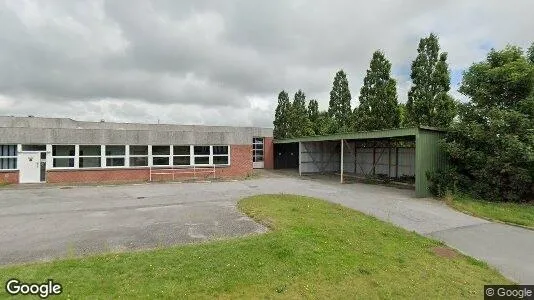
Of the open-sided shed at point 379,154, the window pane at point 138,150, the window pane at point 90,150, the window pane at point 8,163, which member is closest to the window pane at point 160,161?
the window pane at point 138,150

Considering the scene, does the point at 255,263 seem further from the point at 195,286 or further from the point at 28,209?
the point at 28,209

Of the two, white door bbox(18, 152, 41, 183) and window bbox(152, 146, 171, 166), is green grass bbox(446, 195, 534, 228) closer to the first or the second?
window bbox(152, 146, 171, 166)

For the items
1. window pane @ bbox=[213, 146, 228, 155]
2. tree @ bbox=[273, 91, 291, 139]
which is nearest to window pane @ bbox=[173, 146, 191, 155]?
window pane @ bbox=[213, 146, 228, 155]

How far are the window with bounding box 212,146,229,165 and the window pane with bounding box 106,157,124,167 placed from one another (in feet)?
18.2

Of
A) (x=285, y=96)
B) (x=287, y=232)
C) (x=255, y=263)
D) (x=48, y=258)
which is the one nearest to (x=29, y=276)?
(x=48, y=258)

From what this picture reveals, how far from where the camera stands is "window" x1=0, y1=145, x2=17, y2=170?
17562 millimetres

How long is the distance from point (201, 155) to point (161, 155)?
8.05ft

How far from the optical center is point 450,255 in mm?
7035

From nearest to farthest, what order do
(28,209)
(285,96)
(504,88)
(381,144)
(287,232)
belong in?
(287,232) < (28,209) < (504,88) < (381,144) < (285,96)

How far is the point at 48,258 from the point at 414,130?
13946 millimetres

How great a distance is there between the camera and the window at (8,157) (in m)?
17.6

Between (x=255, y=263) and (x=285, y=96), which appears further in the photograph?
(x=285, y=96)

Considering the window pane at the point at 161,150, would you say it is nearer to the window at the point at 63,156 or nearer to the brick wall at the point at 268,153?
the window at the point at 63,156

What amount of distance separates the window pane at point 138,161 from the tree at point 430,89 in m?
17.4
